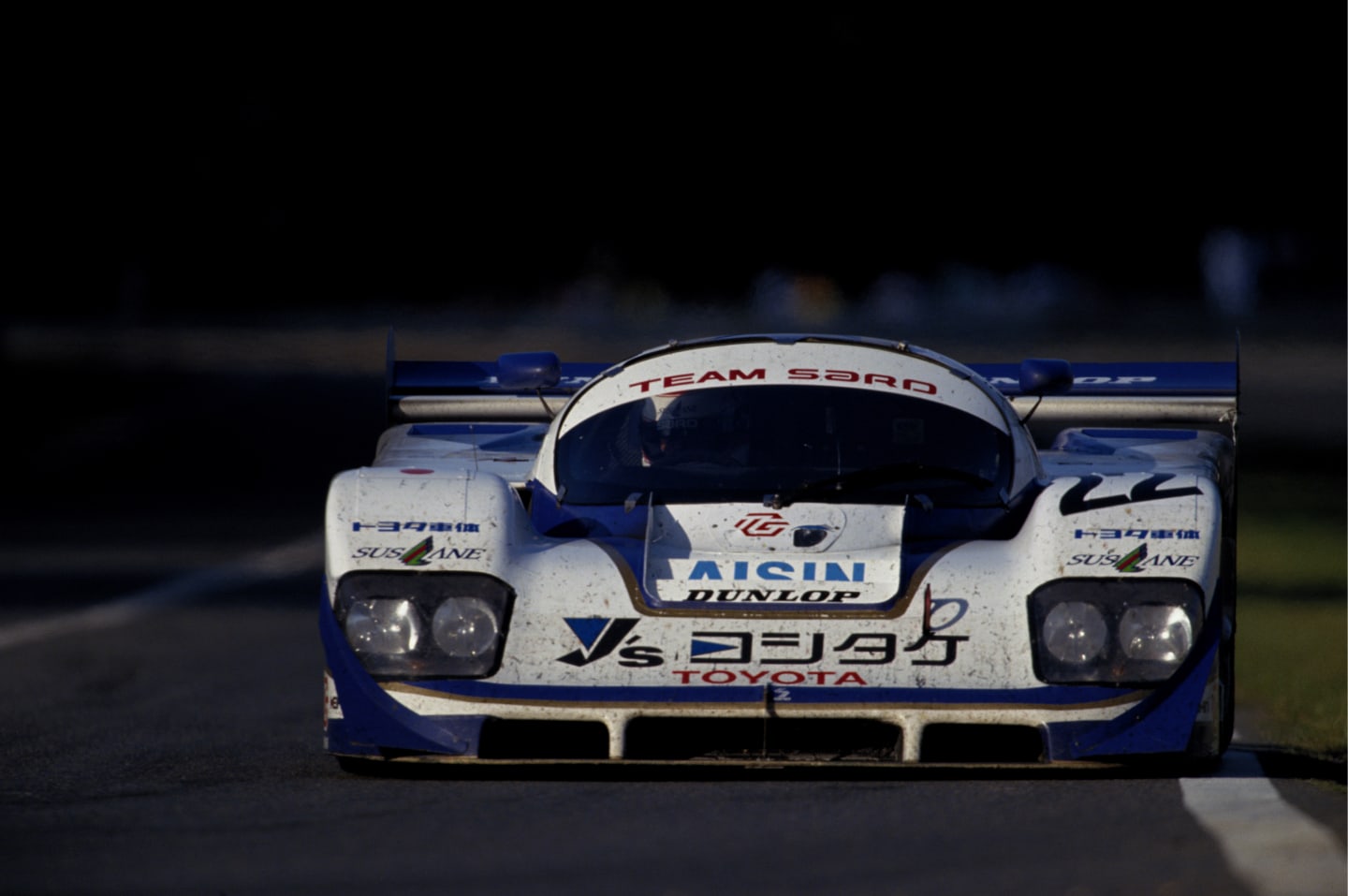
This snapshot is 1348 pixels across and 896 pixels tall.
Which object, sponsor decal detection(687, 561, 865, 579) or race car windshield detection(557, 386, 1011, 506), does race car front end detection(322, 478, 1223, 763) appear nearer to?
sponsor decal detection(687, 561, 865, 579)

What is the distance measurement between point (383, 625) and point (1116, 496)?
1.71 metres

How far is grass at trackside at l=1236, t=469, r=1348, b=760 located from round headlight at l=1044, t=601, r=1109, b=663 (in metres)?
2.03

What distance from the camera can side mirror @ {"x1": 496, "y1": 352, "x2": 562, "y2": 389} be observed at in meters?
7.12

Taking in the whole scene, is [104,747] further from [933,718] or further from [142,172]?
[142,172]

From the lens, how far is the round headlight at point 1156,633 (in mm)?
5012

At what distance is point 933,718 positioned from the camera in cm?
493

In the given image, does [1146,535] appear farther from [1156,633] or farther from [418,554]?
[418,554]

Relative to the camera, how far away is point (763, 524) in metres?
5.41

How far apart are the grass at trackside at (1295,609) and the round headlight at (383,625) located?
9.91 feet

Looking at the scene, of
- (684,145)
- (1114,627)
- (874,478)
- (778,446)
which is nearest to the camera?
(1114,627)

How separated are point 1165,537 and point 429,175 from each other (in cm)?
6259

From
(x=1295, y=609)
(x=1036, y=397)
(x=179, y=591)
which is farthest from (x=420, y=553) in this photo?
(x=1295, y=609)

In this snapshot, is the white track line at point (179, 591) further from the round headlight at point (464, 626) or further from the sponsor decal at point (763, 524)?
the sponsor decal at point (763, 524)

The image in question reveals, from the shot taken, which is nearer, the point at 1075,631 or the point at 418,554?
the point at 1075,631
